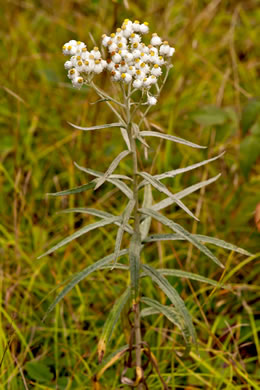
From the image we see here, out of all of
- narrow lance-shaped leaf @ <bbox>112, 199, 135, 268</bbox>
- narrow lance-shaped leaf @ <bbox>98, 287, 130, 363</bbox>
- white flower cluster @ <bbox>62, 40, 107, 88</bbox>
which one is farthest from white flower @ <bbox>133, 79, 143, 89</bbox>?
narrow lance-shaped leaf @ <bbox>98, 287, 130, 363</bbox>

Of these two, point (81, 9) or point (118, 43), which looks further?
point (81, 9)

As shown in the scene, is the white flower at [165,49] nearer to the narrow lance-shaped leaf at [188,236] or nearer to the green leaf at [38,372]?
the narrow lance-shaped leaf at [188,236]

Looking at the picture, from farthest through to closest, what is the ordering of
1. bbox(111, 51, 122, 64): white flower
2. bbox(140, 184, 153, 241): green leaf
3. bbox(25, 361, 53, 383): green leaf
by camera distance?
bbox(25, 361, 53, 383): green leaf
bbox(140, 184, 153, 241): green leaf
bbox(111, 51, 122, 64): white flower

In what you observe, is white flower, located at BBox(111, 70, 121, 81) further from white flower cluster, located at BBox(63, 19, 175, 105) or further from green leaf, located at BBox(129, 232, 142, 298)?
green leaf, located at BBox(129, 232, 142, 298)

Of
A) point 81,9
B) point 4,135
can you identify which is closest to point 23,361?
point 4,135

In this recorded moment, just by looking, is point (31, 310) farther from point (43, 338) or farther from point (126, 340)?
point (126, 340)

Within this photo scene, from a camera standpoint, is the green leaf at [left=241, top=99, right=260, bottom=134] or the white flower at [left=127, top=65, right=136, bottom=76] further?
the green leaf at [left=241, top=99, right=260, bottom=134]
